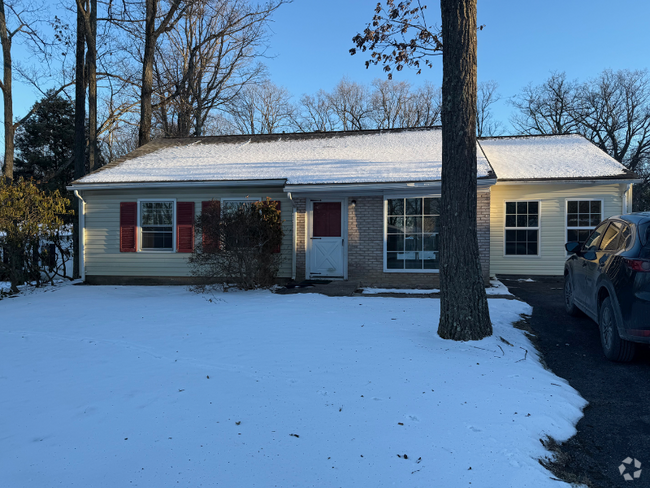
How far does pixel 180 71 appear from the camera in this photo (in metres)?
26.7

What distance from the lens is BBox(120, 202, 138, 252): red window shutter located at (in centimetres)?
1196

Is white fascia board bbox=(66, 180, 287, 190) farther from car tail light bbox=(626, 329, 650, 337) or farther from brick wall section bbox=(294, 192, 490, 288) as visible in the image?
car tail light bbox=(626, 329, 650, 337)

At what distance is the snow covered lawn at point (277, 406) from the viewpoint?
2658mm

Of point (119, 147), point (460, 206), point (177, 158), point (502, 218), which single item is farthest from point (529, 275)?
point (119, 147)

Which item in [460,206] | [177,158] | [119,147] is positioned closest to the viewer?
[460,206]

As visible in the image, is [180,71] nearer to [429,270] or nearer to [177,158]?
[177,158]

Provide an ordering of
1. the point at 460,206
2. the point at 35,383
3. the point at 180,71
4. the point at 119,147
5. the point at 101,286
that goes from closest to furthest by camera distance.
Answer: the point at 35,383 < the point at 460,206 < the point at 101,286 < the point at 180,71 < the point at 119,147

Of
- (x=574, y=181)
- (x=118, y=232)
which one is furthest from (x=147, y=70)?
(x=574, y=181)

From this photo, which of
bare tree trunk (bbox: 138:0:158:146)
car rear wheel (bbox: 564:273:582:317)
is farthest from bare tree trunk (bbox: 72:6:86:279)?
car rear wheel (bbox: 564:273:582:317)

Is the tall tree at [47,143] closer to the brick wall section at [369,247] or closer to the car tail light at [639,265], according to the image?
the brick wall section at [369,247]

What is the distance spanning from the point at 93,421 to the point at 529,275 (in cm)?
1142

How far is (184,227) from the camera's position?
38.5ft

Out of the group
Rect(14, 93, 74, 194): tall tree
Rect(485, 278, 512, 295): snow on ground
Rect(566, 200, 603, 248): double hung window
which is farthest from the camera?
Rect(14, 93, 74, 194): tall tree

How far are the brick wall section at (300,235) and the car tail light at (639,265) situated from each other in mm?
7546
